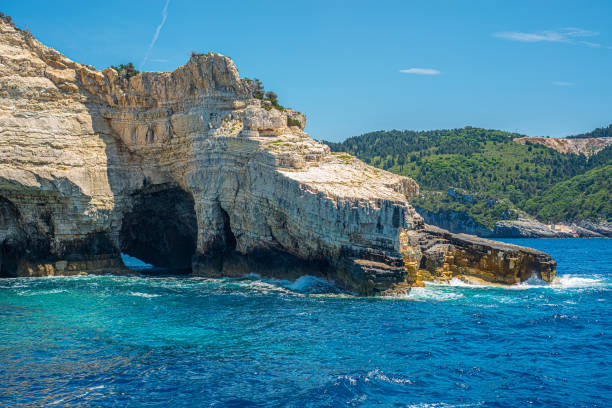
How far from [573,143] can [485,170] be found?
154 ft

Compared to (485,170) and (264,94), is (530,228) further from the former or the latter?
(264,94)

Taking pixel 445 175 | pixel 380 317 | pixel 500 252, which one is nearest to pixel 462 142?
pixel 445 175

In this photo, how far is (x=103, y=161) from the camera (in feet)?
120

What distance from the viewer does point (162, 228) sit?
42094 mm

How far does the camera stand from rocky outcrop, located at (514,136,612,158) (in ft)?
525

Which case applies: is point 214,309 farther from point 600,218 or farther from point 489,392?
point 600,218

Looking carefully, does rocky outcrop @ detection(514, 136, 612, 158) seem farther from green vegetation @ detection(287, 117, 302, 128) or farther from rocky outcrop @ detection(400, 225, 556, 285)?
rocky outcrop @ detection(400, 225, 556, 285)

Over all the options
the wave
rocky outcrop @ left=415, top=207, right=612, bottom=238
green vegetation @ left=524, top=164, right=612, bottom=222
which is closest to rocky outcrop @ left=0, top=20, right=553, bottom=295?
the wave

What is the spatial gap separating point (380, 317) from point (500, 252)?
13.1 meters

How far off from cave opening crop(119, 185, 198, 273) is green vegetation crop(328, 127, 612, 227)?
89953 millimetres

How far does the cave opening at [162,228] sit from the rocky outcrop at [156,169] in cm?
23

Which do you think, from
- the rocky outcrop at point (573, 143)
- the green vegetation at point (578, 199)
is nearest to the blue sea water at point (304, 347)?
the green vegetation at point (578, 199)

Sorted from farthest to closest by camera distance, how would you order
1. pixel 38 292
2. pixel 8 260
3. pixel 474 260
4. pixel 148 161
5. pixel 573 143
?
pixel 573 143 < pixel 148 161 < pixel 8 260 < pixel 474 260 < pixel 38 292

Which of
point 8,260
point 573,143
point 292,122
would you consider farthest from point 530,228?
point 8,260
